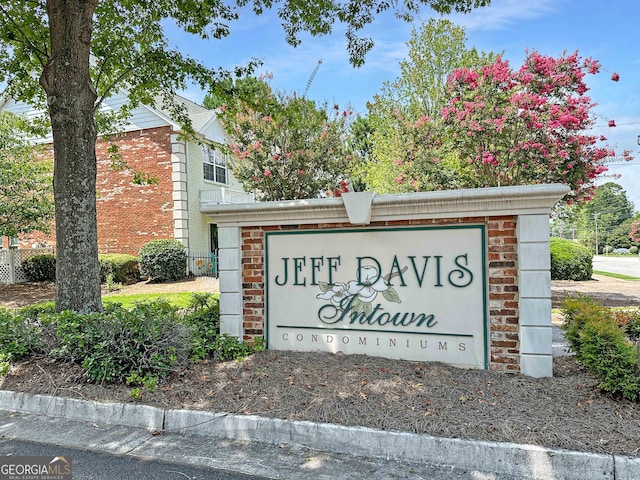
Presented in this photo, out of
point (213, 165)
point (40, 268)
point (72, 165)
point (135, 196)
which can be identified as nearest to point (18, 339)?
point (72, 165)

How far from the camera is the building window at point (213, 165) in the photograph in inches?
735

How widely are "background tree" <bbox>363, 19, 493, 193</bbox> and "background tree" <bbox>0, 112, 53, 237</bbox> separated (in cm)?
1033

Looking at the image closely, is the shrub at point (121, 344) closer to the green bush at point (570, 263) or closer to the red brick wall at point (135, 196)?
the red brick wall at point (135, 196)

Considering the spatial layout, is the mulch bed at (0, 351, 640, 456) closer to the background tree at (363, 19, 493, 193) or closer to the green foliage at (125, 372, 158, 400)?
the green foliage at (125, 372, 158, 400)

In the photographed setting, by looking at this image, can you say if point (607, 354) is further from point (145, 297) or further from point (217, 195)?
point (217, 195)

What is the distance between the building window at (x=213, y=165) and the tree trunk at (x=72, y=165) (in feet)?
42.4

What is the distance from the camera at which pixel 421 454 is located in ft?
9.87

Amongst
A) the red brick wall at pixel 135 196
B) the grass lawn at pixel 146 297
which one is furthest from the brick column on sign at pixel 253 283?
the red brick wall at pixel 135 196

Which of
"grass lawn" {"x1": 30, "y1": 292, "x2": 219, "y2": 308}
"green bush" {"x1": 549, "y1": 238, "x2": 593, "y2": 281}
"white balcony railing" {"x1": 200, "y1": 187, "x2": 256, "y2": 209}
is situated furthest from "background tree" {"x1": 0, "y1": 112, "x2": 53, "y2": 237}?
"green bush" {"x1": 549, "y1": 238, "x2": 593, "y2": 281}

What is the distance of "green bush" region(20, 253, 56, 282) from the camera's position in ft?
52.3

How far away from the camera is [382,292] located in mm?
4551

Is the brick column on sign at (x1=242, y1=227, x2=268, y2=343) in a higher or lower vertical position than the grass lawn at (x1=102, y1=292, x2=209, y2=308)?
higher

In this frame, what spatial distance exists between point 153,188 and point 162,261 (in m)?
3.43

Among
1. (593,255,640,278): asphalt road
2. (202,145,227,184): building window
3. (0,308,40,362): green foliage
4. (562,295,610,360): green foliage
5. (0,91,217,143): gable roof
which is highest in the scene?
(0,91,217,143): gable roof
